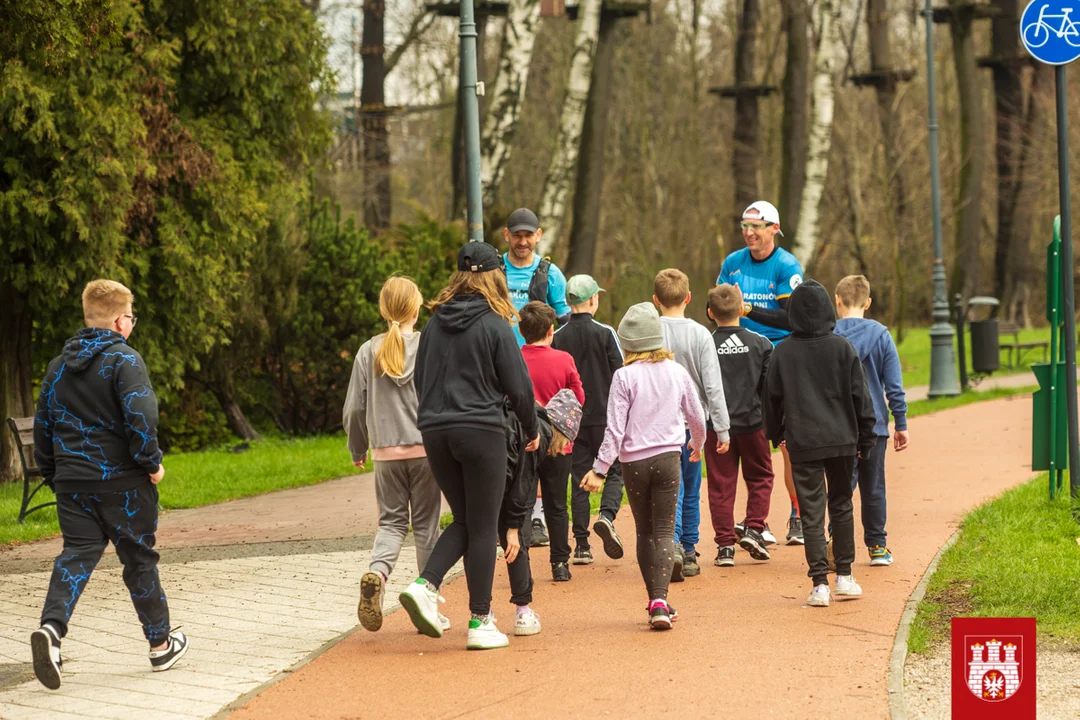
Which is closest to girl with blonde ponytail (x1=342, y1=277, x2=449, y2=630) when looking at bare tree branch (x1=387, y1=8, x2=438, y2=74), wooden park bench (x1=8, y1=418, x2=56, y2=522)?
wooden park bench (x1=8, y1=418, x2=56, y2=522)

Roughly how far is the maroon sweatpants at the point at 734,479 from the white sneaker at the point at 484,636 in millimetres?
2232

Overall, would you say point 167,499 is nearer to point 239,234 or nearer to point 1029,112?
point 239,234

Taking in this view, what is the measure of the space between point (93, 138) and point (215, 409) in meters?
6.79

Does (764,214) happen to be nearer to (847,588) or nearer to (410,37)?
(847,588)

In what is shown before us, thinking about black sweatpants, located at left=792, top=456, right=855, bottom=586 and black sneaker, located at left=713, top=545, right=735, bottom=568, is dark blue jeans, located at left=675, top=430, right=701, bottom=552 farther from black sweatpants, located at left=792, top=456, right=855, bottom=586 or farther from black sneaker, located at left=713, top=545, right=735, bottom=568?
black sweatpants, located at left=792, top=456, right=855, bottom=586

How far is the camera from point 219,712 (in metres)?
5.73

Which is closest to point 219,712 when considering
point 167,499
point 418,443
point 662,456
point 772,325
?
point 418,443

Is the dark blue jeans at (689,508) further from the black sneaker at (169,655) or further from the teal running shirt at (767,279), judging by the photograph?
the black sneaker at (169,655)

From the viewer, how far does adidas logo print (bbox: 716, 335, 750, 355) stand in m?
8.66

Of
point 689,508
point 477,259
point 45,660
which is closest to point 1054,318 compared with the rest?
point 689,508

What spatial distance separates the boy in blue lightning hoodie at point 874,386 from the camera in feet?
27.7

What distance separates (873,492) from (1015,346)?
20.2 metres

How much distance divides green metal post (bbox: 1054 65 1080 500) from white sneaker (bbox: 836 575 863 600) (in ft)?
9.67

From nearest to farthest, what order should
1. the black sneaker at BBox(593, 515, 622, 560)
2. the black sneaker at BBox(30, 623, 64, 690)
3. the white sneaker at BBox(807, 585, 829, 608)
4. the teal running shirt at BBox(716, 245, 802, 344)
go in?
the black sneaker at BBox(30, 623, 64, 690), the white sneaker at BBox(807, 585, 829, 608), the black sneaker at BBox(593, 515, 622, 560), the teal running shirt at BBox(716, 245, 802, 344)
